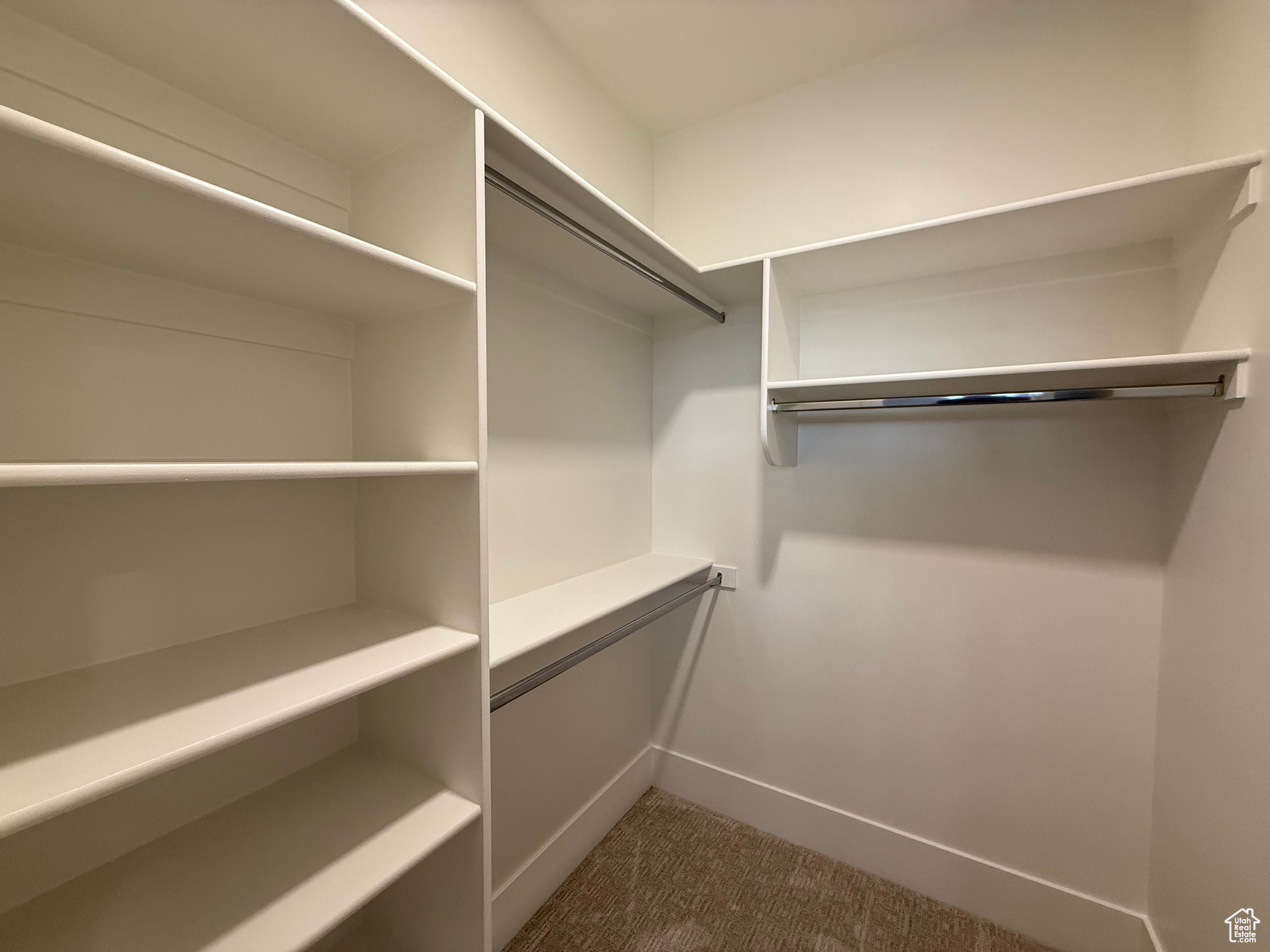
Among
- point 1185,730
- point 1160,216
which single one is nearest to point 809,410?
point 1160,216

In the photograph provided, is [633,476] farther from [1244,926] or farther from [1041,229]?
[1244,926]

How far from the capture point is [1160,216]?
1241 millimetres

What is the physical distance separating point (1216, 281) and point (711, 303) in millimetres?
1375

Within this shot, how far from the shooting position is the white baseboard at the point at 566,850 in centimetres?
152

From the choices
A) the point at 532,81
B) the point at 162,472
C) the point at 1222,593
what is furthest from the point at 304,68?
the point at 1222,593

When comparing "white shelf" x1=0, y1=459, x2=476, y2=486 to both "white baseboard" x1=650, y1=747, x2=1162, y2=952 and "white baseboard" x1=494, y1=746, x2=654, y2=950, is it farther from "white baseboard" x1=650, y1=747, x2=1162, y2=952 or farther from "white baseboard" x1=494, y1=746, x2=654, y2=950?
"white baseboard" x1=650, y1=747, x2=1162, y2=952

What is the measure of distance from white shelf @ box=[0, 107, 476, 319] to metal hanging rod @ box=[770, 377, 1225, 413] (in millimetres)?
1081

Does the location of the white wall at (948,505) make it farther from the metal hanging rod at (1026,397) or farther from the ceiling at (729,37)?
the metal hanging rod at (1026,397)

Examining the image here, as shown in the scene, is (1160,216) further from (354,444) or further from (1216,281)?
(354,444)

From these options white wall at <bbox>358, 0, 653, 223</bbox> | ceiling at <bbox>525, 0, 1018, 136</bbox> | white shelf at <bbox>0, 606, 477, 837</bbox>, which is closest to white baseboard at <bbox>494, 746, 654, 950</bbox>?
white shelf at <bbox>0, 606, 477, 837</bbox>

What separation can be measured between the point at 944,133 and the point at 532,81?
4.36 feet

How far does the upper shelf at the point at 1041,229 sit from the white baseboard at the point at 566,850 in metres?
2.04

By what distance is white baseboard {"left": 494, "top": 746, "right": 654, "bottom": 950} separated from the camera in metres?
1.52

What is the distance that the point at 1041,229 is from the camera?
4.36 ft
